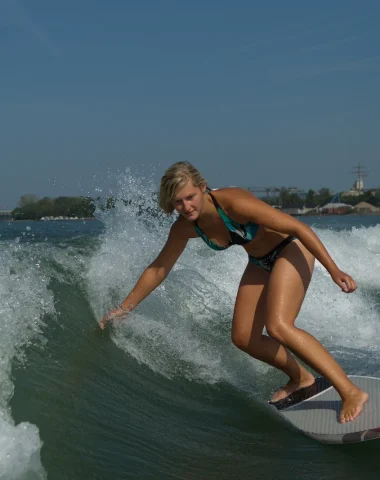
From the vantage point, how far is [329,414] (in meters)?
4.33

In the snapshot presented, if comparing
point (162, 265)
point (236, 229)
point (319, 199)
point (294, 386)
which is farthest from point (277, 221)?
point (319, 199)

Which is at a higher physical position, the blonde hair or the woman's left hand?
the blonde hair

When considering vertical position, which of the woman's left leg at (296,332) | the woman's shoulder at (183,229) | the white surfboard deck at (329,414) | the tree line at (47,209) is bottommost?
the white surfboard deck at (329,414)

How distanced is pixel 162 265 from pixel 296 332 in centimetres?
116

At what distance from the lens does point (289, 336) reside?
13.6ft

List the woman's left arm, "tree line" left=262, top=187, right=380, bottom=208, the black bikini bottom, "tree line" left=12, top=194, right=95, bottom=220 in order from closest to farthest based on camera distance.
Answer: the woman's left arm < the black bikini bottom < "tree line" left=12, top=194, right=95, bottom=220 < "tree line" left=262, top=187, right=380, bottom=208

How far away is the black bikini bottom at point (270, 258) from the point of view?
4.46 meters

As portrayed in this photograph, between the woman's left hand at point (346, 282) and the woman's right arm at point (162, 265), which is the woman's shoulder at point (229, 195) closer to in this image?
the woman's right arm at point (162, 265)

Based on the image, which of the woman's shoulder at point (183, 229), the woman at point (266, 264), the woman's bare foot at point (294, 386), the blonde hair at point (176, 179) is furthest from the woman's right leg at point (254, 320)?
the blonde hair at point (176, 179)

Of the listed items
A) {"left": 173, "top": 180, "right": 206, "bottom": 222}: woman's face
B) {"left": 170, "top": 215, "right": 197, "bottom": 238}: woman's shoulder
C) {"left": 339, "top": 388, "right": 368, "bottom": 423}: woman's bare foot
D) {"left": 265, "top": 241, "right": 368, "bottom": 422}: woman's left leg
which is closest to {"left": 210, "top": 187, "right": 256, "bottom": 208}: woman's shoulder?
{"left": 173, "top": 180, "right": 206, "bottom": 222}: woman's face

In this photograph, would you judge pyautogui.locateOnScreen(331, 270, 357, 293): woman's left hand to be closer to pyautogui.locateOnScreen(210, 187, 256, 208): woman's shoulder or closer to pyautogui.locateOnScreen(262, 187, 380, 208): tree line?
pyautogui.locateOnScreen(210, 187, 256, 208): woman's shoulder

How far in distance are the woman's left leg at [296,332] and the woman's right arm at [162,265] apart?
714 mm

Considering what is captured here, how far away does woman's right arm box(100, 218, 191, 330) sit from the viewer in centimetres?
473

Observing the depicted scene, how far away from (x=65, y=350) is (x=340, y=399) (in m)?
2.06
